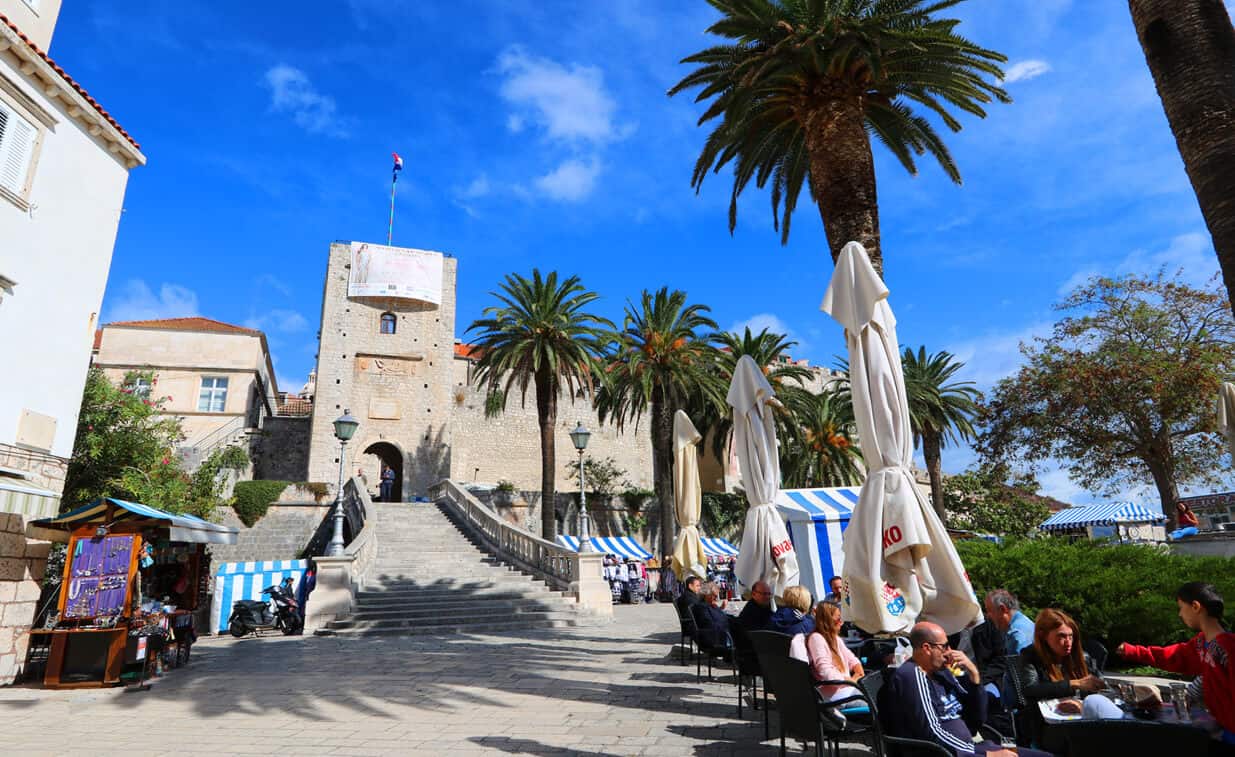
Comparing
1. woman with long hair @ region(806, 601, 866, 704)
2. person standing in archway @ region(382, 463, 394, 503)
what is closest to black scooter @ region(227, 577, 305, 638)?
woman with long hair @ region(806, 601, 866, 704)

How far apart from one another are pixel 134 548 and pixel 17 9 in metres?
10.3

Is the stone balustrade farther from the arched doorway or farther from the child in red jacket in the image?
the arched doorway

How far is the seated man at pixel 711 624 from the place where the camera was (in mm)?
7711

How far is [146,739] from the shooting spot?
580 cm

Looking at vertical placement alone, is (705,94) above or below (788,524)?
above

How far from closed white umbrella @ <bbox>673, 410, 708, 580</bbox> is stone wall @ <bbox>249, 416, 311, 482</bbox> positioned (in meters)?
26.0

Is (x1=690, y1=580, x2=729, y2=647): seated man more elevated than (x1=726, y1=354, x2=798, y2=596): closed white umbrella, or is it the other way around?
(x1=726, y1=354, x2=798, y2=596): closed white umbrella

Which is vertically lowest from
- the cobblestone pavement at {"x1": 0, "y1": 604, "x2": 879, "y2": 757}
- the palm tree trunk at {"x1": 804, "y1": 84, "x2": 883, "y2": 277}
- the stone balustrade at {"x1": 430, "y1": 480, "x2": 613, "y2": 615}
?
the cobblestone pavement at {"x1": 0, "y1": 604, "x2": 879, "y2": 757}

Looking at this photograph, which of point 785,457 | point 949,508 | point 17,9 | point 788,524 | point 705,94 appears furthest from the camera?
point 949,508

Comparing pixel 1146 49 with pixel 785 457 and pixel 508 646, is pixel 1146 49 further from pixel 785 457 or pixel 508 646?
pixel 785 457

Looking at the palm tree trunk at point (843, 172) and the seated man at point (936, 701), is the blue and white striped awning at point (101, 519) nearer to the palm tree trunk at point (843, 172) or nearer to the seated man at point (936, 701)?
the seated man at point (936, 701)

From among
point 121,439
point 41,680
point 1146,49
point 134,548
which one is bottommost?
point 41,680

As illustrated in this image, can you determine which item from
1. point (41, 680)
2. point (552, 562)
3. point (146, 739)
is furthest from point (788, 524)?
point (41, 680)

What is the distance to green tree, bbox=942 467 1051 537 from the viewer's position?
3575 centimetres
